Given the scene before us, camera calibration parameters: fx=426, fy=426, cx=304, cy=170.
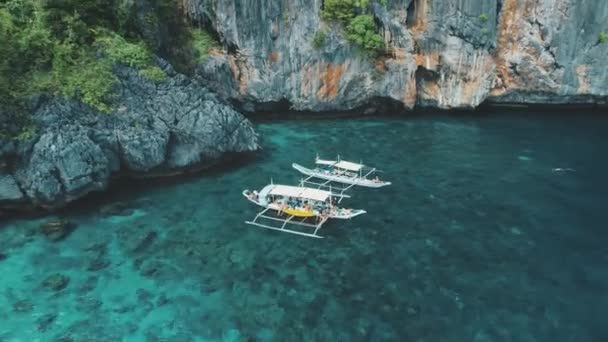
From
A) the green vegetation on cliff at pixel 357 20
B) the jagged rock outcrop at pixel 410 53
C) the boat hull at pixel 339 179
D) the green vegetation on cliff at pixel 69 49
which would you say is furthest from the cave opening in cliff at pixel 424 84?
the green vegetation on cliff at pixel 69 49

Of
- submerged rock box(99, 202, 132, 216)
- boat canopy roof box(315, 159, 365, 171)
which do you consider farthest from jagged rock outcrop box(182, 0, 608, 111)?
submerged rock box(99, 202, 132, 216)

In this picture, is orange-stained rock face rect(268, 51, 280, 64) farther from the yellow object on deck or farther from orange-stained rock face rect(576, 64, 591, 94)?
orange-stained rock face rect(576, 64, 591, 94)

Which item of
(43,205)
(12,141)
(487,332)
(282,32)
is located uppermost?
(282,32)

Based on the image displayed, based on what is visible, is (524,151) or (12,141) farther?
(524,151)

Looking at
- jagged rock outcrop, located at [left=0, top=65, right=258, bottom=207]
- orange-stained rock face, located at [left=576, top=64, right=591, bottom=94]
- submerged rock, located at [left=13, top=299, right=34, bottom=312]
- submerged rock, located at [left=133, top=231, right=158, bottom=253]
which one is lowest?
submerged rock, located at [left=13, top=299, right=34, bottom=312]

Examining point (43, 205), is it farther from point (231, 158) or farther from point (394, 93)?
point (394, 93)

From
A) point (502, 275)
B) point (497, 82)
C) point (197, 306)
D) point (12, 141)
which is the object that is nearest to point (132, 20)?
point (12, 141)

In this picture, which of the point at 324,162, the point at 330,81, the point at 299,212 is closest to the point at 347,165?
the point at 324,162
